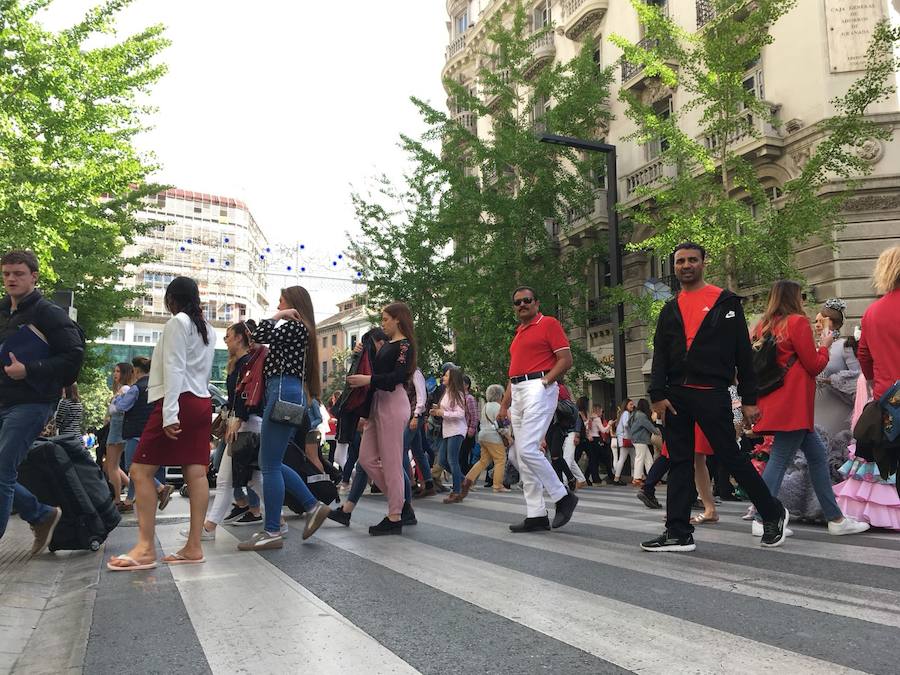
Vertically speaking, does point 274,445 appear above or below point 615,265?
below

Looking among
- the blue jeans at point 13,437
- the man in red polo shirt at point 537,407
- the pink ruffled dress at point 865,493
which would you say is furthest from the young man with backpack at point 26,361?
the pink ruffled dress at point 865,493

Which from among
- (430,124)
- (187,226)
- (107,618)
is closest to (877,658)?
(107,618)

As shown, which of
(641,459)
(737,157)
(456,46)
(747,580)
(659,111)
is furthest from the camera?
(456,46)

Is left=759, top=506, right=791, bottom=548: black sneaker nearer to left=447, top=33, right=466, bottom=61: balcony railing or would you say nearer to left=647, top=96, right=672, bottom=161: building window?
left=647, top=96, right=672, bottom=161: building window

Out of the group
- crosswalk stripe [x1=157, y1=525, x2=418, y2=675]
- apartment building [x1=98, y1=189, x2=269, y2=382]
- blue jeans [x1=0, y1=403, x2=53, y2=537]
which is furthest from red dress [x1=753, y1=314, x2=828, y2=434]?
apartment building [x1=98, y1=189, x2=269, y2=382]

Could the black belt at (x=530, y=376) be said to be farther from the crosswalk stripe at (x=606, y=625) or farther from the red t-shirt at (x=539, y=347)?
the crosswalk stripe at (x=606, y=625)

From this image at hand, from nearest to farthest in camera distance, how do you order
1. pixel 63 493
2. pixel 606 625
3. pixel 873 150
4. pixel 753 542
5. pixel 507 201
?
pixel 606 625
pixel 753 542
pixel 63 493
pixel 873 150
pixel 507 201

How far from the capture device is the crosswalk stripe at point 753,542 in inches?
183

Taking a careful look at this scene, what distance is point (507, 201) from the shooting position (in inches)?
891

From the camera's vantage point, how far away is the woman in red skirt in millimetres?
4840

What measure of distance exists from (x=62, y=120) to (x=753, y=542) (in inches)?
625

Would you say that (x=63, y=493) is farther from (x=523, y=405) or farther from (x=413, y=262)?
(x=413, y=262)

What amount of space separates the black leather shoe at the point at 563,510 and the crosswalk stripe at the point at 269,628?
2.54 metres

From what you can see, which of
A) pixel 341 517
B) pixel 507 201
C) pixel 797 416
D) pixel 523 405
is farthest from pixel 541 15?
pixel 797 416
